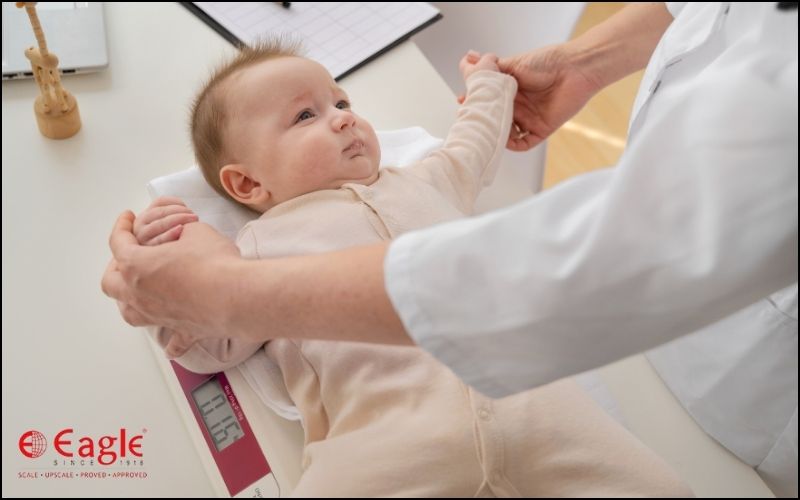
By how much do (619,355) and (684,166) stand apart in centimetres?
16

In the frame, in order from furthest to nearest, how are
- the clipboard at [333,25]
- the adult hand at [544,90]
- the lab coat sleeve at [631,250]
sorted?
1. the clipboard at [333,25]
2. the adult hand at [544,90]
3. the lab coat sleeve at [631,250]

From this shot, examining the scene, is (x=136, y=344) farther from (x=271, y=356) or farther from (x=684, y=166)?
(x=684, y=166)

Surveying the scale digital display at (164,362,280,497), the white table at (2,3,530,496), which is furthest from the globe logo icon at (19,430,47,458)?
the scale digital display at (164,362,280,497)

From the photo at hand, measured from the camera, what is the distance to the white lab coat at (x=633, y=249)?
57 centimetres

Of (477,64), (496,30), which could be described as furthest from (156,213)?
(496,30)

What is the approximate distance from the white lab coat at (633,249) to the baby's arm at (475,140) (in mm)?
505

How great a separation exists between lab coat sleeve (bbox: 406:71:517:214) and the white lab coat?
502 millimetres

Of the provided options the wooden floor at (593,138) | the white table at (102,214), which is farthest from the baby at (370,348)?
the wooden floor at (593,138)

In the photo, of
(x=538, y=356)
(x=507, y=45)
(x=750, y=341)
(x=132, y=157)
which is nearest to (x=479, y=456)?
(x=538, y=356)

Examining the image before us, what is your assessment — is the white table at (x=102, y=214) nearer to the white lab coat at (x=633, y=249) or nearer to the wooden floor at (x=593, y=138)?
the white lab coat at (x=633, y=249)

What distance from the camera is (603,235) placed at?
1.89 feet

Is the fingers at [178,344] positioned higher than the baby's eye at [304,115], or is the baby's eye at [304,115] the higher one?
the baby's eye at [304,115]

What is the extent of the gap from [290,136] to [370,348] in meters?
0.33

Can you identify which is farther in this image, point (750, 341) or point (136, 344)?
point (136, 344)
